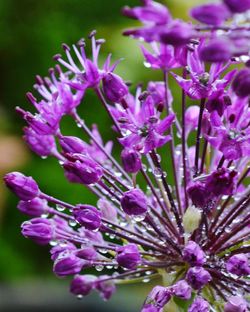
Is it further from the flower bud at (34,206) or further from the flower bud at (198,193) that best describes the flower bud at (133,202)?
the flower bud at (34,206)

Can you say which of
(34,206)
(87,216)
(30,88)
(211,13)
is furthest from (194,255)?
(30,88)

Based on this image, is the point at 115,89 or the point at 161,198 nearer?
the point at 115,89

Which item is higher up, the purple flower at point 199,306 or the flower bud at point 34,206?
the flower bud at point 34,206

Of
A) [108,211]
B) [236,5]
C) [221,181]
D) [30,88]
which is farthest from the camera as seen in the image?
[30,88]

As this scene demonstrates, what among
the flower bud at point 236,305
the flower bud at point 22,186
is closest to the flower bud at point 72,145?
the flower bud at point 22,186

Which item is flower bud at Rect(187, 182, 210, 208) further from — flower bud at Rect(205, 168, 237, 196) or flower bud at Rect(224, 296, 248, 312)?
flower bud at Rect(224, 296, 248, 312)

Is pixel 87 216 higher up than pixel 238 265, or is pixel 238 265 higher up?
pixel 87 216

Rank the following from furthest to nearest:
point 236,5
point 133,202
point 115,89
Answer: point 115,89 < point 133,202 < point 236,5

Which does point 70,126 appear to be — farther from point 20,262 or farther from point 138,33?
point 138,33

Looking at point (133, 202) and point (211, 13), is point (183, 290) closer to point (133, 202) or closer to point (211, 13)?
point (133, 202)
